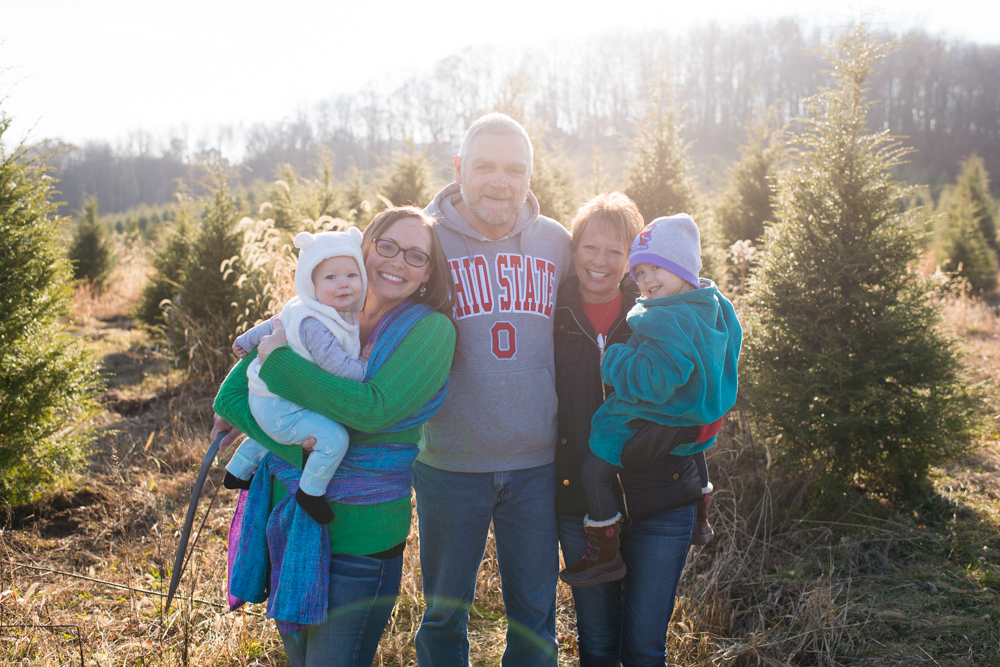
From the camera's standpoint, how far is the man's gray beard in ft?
7.29

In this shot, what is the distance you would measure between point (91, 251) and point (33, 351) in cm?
1237

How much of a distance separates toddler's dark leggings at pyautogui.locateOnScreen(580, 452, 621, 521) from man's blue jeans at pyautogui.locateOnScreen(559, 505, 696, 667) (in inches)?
4.8

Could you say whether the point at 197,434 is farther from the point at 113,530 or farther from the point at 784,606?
the point at 784,606

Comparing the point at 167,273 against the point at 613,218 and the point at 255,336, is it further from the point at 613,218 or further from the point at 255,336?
the point at 613,218

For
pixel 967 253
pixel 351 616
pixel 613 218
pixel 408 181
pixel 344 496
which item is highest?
pixel 408 181

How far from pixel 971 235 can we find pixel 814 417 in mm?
13345

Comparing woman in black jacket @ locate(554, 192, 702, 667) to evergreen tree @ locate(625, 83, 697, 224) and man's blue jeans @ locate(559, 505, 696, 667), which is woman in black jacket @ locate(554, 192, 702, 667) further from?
evergreen tree @ locate(625, 83, 697, 224)

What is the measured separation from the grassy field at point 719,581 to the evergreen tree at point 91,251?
1155 centimetres

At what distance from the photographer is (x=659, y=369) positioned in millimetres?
1903

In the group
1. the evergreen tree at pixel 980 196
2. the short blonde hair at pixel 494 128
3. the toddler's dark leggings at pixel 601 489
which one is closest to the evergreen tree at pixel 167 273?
the short blonde hair at pixel 494 128

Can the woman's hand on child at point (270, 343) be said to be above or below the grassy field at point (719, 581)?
above

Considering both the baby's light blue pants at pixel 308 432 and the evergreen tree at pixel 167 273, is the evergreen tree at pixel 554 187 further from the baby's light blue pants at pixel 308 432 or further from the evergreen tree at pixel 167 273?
the evergreen tree at pixel 167 273

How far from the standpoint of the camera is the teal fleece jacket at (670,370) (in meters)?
1.91

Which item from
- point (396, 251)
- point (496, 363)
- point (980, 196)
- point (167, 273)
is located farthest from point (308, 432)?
point (980, 196)
